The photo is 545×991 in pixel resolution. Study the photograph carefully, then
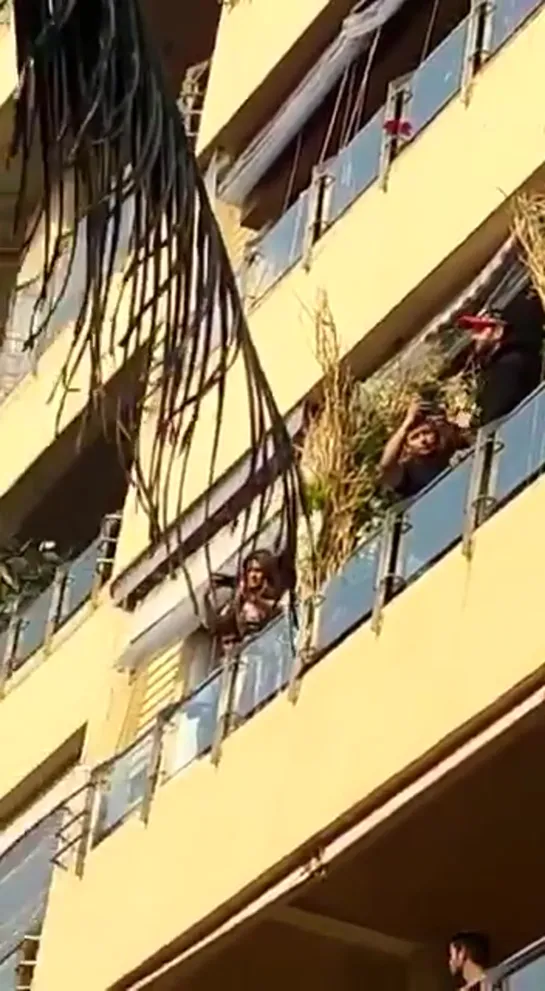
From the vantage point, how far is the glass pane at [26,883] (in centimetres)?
1185

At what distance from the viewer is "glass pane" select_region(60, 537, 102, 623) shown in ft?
45.6

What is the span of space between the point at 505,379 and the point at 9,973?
14.0ft

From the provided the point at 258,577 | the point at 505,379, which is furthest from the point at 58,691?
the point at 505,379

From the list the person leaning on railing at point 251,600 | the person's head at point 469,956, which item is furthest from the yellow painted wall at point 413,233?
the person's head at point 469,956

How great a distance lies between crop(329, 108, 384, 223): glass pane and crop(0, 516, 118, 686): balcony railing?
280 centimetres

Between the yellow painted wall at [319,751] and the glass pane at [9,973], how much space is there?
2.61ft

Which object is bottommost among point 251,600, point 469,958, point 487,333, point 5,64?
point 469,958

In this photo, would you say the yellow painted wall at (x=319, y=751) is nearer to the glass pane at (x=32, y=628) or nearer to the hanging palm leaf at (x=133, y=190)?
the glass pane at (x=32, y=628)

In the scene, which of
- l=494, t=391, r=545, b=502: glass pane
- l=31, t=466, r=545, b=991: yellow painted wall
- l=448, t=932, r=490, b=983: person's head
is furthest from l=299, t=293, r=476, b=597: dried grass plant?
l=448, t=932, r=490, b=983: person's head

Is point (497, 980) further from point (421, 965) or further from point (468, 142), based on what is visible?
point (468, 142)

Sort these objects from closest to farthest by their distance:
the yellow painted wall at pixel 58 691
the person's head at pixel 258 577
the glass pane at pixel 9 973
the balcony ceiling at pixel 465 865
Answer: the balcony ceiling at pixel 465 865 → the person's head at pixel 258 577 → the glass pane at pixel 9 973 → the yellow painted wall at pixel 58 691

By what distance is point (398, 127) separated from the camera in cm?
1113

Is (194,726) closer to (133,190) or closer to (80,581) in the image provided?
(80,581)

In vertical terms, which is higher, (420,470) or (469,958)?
(420,470)
